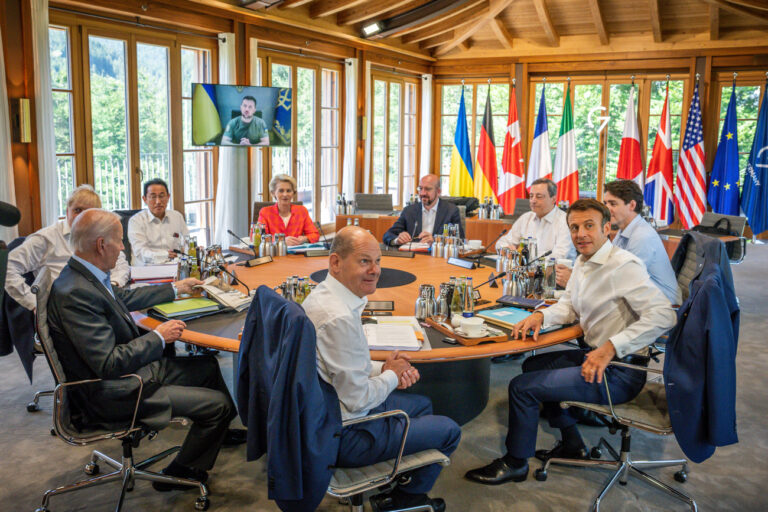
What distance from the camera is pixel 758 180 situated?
9.33 meters

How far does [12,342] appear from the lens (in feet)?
11.5

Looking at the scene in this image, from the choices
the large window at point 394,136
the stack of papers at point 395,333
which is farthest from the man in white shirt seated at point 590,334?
the large window at point 394,136

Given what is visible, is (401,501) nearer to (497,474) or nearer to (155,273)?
(497,474)

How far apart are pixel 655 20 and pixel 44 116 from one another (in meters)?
7.63

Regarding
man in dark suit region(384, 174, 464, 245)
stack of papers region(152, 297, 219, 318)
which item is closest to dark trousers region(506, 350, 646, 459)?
stack of papers region(152, 297, 219, 318)

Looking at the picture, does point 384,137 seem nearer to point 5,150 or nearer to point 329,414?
point 5,150

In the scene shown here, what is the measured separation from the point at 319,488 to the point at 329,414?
229 millimetres

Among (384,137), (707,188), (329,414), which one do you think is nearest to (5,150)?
(329,414)

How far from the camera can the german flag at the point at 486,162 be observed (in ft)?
33.9

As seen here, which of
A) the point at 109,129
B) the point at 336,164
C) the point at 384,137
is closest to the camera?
the point at 109,129

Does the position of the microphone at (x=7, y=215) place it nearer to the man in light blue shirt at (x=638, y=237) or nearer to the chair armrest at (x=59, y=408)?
the chair armrest at (x=59, y=408)

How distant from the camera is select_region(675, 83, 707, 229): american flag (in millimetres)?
9211

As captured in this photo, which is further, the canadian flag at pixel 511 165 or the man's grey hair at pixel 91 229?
the canadian flag at pixel 511 165

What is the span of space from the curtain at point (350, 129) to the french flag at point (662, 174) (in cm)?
413
